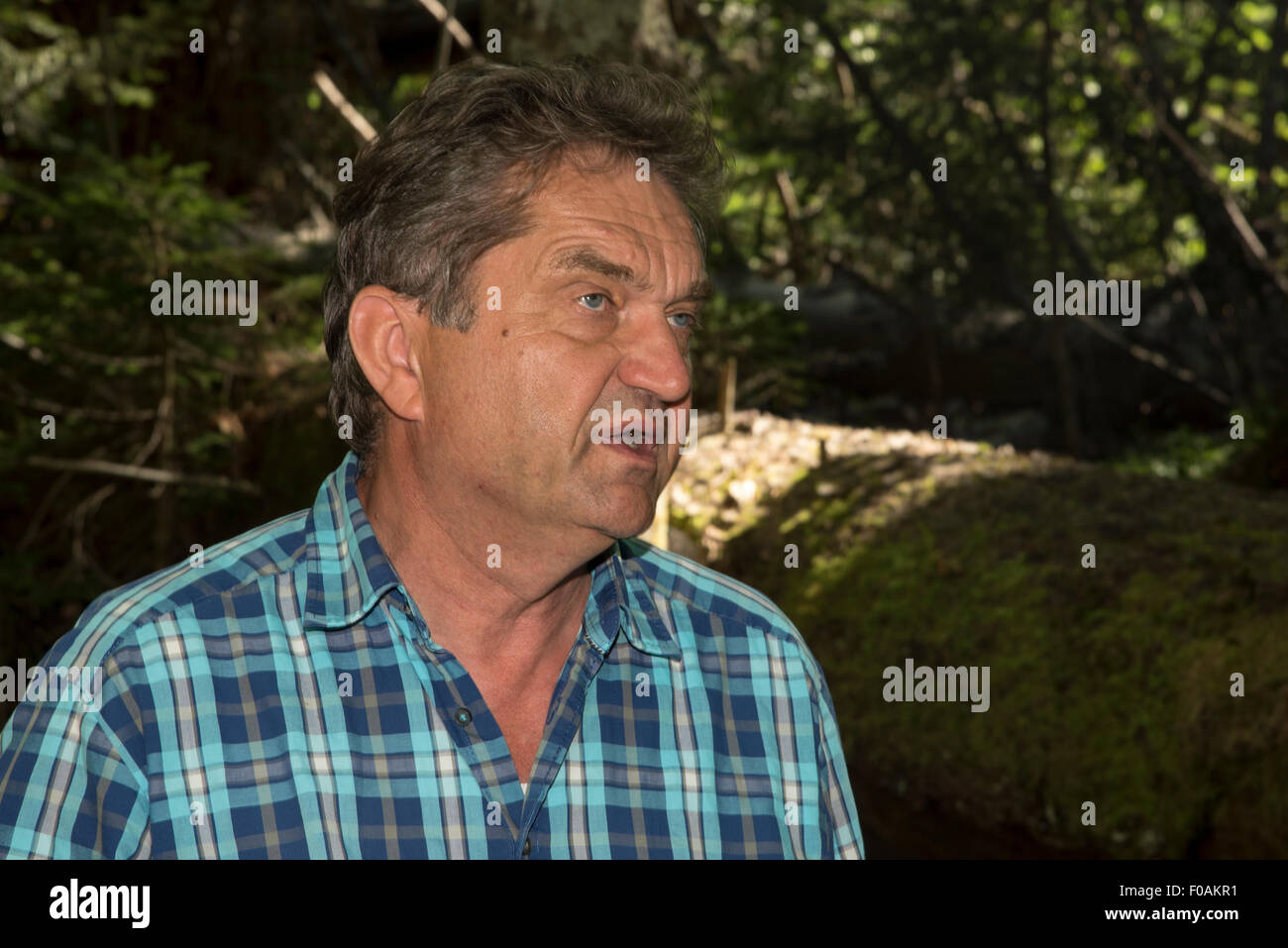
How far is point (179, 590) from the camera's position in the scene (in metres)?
1.82

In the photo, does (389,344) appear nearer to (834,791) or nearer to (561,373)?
(561,373)

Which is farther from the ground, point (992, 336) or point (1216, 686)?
point (992, 336)

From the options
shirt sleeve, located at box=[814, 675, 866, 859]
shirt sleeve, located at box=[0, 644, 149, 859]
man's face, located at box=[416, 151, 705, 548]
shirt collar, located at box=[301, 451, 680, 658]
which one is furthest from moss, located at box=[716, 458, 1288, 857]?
shirt sleeve, located at box=[0, 644, 149, 859]

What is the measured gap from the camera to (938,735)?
15.6ft

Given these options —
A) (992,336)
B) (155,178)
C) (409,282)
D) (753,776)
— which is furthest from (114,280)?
(992,336)

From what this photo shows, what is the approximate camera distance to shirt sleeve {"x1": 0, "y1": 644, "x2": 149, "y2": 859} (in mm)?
1595

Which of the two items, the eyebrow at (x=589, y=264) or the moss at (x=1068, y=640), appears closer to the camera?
the eyebrow at (x=589, y=264)

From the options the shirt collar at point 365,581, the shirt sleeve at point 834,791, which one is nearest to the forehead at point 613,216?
the shirt collar at point 365,581

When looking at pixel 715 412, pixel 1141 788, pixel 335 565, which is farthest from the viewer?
pixel 715 412

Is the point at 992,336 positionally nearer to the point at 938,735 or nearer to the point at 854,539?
the point at 854,539

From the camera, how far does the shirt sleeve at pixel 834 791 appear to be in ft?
7.09

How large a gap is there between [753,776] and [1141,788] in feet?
9.18

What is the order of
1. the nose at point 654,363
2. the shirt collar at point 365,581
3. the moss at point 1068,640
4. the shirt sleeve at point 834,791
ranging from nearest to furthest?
1. the shirt collar at point 365,581
2. the nose at point 654,363
3. the shirt sleeve at point 834,791
4. the moss at point 1068,640

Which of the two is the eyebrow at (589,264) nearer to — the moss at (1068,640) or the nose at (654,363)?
the nose at (654,363)
